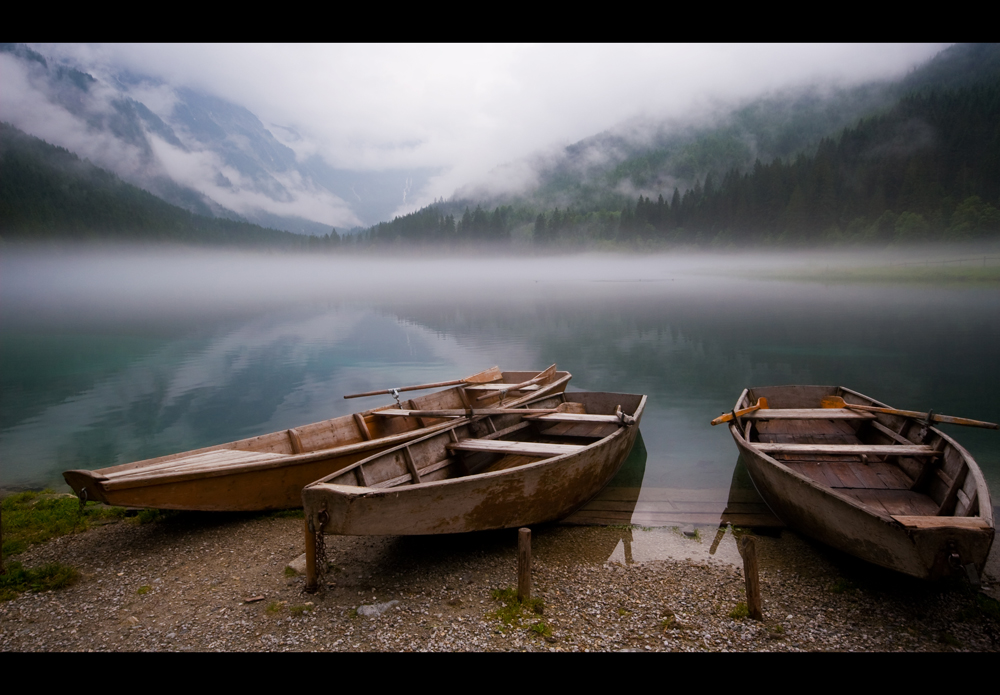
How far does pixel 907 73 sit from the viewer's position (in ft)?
286

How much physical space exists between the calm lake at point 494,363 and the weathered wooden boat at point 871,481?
1273 mm

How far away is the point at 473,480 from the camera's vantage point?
16.8 feet

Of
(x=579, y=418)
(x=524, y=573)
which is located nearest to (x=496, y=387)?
(x=579, y=418)

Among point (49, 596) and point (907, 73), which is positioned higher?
point (907, 73)

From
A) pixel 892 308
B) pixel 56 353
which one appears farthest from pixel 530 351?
pixel 892 308

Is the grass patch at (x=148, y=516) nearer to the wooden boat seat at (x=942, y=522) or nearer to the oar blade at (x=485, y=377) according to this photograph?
the oar blade at (x=485, y=377)

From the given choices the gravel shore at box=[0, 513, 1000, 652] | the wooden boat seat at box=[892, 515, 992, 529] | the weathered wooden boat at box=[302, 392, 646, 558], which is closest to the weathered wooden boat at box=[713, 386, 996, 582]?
the wooden boat seat at box=[892, 515, 992, 529]

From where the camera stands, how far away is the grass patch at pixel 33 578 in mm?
5004

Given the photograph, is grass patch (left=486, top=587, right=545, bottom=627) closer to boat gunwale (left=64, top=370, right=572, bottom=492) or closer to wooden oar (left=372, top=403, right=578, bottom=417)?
boat gunwale (left=64, top=370, right=572, bottom=492)

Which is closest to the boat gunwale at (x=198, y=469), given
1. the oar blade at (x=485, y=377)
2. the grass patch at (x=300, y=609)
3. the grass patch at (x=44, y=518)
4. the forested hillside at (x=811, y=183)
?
the grass patch at (x=44, y=518)

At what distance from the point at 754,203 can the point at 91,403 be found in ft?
290

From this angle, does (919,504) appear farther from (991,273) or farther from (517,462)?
(991,273)

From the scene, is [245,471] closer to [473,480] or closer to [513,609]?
[473,480]

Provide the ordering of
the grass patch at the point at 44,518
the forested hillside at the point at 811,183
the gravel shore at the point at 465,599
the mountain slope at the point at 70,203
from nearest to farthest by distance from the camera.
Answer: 1. the gravel shore at the point at 465,599
2. the grass patch at the point at 44,518
3. the forested hillside at the point at 811,183
4. the mountain slope at the point at 70,203
